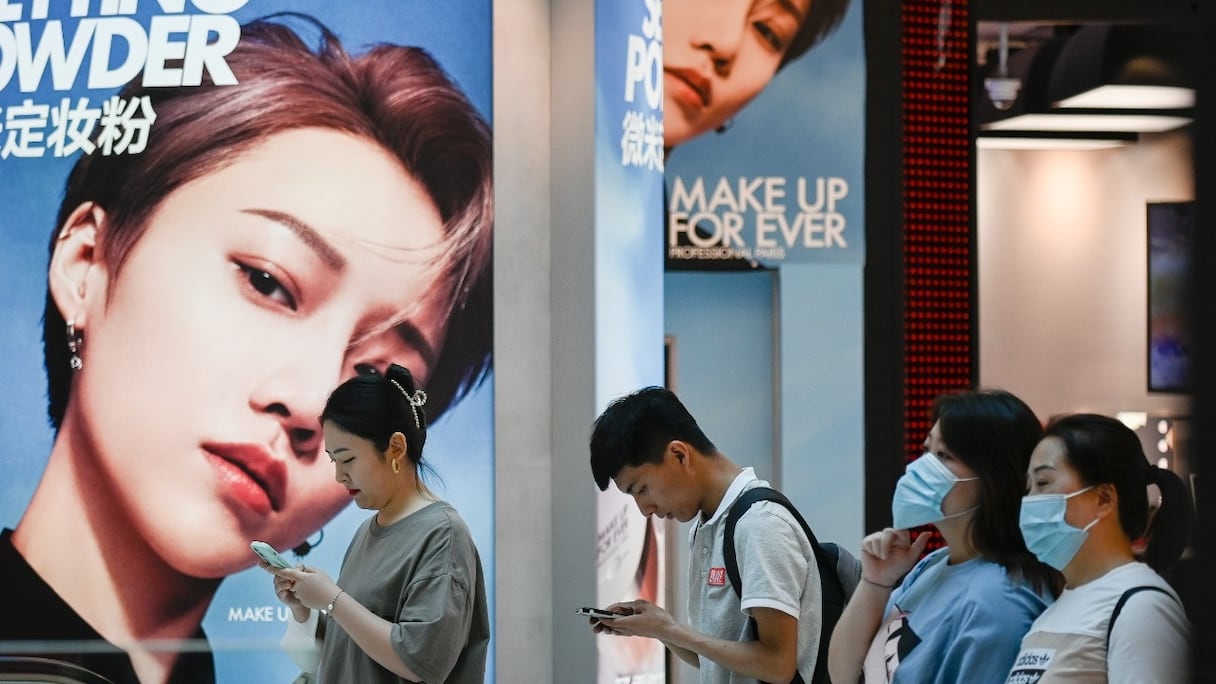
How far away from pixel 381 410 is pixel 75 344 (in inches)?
92.1

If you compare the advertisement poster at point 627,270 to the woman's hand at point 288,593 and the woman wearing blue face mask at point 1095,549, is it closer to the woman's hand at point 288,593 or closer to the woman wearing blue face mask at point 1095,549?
the woman's hand at point 288,593

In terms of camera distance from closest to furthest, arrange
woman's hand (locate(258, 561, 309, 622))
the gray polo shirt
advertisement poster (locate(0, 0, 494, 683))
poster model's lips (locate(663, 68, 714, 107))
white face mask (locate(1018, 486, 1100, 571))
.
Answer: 1. white face mask (locate(1018, 486, 1100, 571))
2. the gray polo shirt
3. woman's hand (locate(258, 561, 309, 622))
4. advertisement poster (locate(0, 0, 494, 683))
5. poster model's lips (locate(663, 68, 714, 107))

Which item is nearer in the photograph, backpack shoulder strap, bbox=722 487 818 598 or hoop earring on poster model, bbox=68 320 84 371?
backpack shoulder strap, bbox=722 487 818 598

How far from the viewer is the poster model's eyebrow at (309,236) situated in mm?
4734

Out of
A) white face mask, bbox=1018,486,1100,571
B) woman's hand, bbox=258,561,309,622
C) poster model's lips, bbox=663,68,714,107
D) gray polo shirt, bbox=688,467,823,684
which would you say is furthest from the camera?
poster model's lips, bbox=663,68,714,107

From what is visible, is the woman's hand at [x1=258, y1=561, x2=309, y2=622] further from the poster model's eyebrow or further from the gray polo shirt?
the poster model's eyebrow

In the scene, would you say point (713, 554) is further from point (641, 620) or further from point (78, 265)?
point (78, 265)

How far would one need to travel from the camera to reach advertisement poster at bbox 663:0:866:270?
6977 mm

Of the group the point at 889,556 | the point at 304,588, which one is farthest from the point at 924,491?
the point at 304,588

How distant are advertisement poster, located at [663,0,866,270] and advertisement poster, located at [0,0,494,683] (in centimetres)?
238

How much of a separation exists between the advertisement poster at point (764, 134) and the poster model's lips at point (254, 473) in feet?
9.10

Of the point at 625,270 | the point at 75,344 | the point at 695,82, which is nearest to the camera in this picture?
the point at 75,344

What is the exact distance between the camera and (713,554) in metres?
2.54

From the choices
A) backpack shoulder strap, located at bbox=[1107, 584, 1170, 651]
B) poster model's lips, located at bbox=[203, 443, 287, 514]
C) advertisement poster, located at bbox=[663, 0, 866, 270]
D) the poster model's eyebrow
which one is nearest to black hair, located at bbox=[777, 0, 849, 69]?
advertisement poster, located at bbox=[663, 0, 866, 270]
